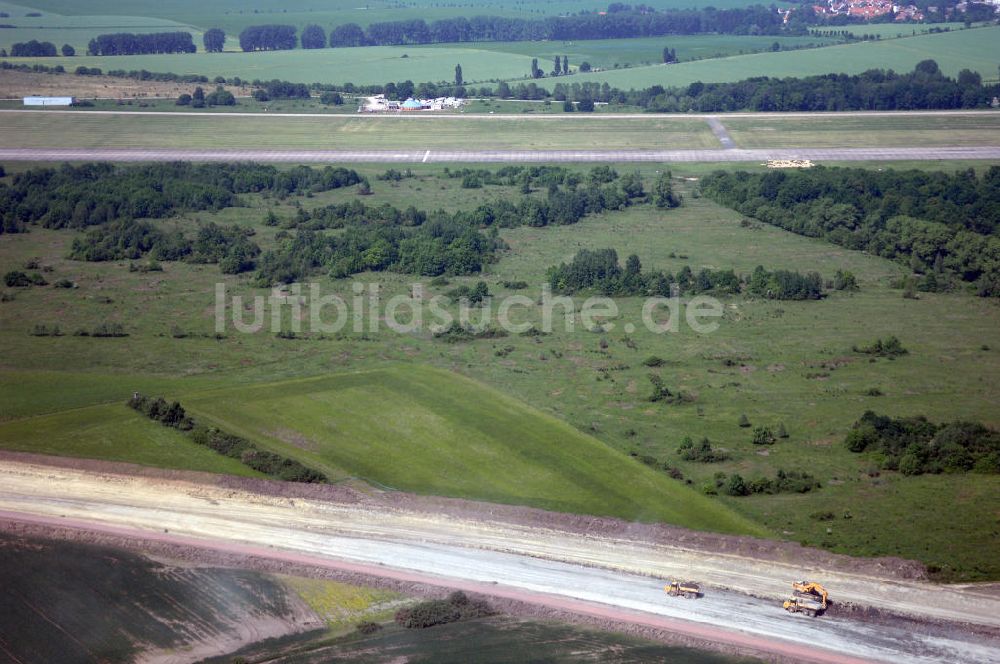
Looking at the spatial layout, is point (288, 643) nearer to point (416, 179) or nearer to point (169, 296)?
point (169, 296)

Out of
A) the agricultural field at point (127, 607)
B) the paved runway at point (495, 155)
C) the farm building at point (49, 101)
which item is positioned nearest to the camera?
the agricultural field at point (127, 607)

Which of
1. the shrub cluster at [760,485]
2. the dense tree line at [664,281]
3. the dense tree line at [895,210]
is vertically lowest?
the shrub cluster at [760,485]

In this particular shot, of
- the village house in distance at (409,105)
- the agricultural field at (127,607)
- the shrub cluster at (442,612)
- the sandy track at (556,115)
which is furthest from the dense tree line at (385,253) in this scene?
the village house in distance at (409,105)

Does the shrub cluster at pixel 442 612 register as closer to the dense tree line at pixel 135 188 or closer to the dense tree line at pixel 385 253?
the dense tree line at pixel 385 253

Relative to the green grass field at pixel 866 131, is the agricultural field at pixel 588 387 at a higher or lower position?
lower

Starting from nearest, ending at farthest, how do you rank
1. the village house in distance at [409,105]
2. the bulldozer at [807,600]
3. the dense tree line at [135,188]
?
1. the bulldozer at [807,600]
2. the dense tree line at [135,188]
3. the village house in distance at [409,105]

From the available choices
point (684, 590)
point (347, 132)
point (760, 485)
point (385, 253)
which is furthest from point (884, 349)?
point (347, 132)

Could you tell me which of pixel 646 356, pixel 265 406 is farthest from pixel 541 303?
pixel 265 406
